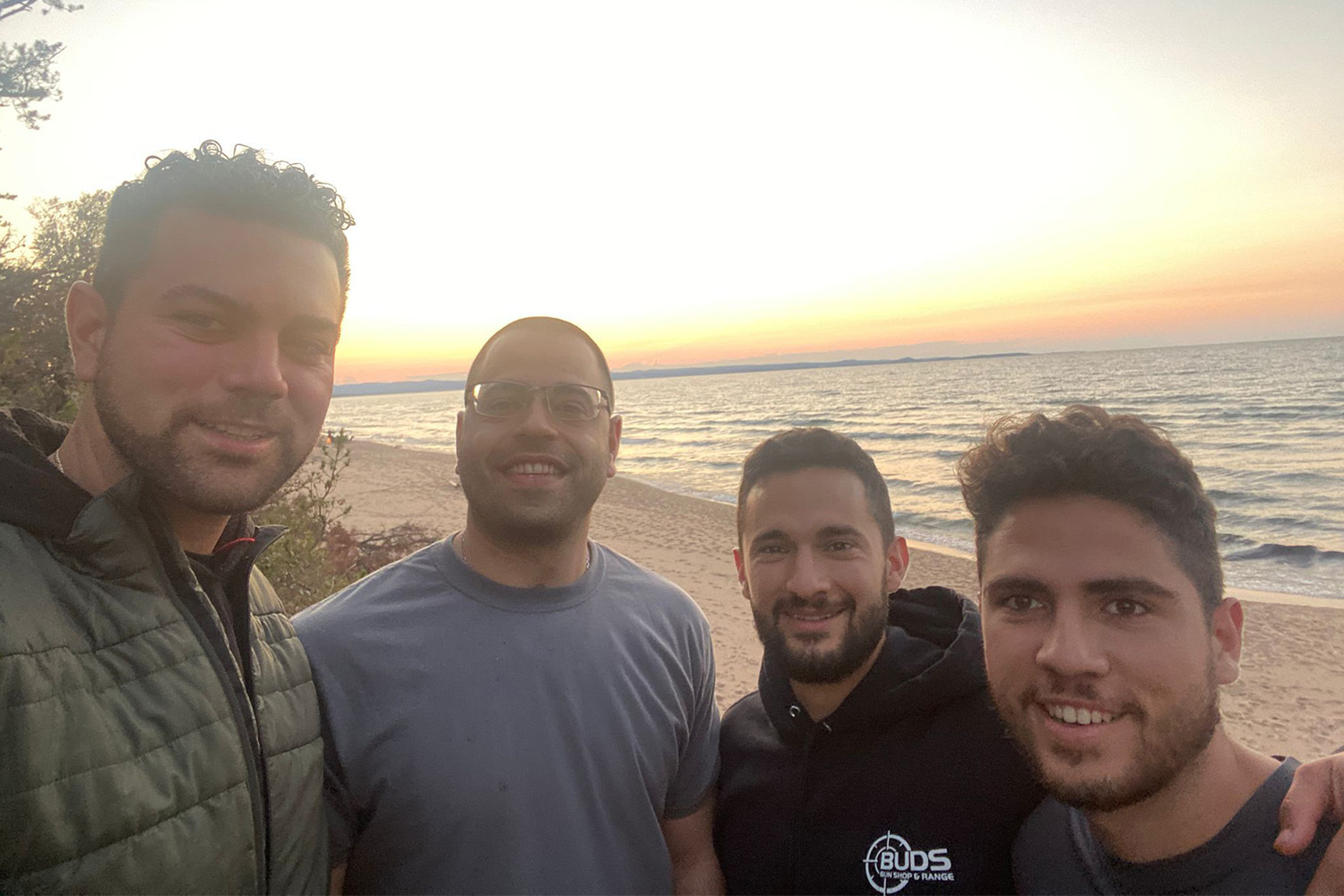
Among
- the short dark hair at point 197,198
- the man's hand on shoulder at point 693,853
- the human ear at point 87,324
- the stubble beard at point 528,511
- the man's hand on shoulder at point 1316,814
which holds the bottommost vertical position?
the man's hand on shoulder at point 693,853

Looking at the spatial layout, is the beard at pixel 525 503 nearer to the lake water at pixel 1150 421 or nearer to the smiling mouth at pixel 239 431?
the smiling mouth at pixel 239 431

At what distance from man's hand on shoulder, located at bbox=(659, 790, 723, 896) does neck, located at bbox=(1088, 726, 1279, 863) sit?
134cm

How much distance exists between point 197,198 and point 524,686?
1.74 meters

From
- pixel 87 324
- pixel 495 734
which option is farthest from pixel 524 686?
pixel 87 324

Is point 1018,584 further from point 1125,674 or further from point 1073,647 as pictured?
point 1125,674

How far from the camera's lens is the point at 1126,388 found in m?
59.6

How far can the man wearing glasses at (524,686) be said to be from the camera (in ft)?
7.46

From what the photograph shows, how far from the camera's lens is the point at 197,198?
1.98 metres

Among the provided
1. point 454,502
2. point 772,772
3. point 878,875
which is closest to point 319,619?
point 772,772

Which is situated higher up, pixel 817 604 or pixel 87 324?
pixel 87 324

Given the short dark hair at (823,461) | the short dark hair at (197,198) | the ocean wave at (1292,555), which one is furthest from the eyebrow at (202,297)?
the ocean wave at (1292,555)

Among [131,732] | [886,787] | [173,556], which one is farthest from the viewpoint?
[886,787]

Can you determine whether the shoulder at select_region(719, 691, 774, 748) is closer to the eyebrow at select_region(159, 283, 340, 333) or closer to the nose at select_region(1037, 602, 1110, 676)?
the nose at select_region(1037, 602, 1110, 676)

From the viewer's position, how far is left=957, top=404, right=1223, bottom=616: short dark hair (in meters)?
2.20
